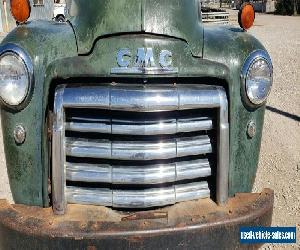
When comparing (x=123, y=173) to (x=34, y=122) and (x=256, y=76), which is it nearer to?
(x=34, y=122)

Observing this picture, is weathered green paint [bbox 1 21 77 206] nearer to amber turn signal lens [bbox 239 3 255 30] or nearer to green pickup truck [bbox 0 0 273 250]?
green pickup truck [bbox 0 0 273 250]

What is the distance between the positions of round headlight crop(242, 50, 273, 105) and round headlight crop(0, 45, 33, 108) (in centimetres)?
131

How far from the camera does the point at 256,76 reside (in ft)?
8.65

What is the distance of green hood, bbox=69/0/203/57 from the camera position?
7.91 feet

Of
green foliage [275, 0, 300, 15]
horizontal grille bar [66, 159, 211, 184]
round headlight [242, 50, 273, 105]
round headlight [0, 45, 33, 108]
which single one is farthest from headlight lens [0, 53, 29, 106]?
green foliage [275, 0, 300, 15]

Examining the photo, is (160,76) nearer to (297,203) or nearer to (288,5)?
(297,203)

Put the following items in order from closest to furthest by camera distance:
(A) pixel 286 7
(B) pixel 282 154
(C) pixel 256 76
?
(C) pixel 256 76 < (B) pixel 282 154 < (A) pixel 286 7

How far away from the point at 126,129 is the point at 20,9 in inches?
44.9

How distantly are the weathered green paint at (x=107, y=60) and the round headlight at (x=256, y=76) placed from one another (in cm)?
5

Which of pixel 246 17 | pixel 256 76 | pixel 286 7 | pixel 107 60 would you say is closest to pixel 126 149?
pixel 107 60

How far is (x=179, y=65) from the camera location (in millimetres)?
2391

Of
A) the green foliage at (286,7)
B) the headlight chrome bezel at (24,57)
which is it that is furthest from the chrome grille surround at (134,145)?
the green foliage at (286,7)

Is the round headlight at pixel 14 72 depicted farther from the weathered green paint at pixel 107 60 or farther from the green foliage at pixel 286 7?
the green foliage at pixel 286 7

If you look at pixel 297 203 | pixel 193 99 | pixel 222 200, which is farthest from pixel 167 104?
pixel 297 203
